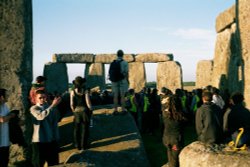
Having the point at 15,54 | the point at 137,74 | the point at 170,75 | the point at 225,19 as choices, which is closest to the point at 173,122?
the point at 15,54

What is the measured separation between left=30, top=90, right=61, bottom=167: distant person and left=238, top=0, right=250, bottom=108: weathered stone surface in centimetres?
474

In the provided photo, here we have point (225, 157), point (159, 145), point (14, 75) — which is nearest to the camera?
point (225, 157)

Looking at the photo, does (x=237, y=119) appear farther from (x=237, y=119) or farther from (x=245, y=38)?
(x=245, y=38)

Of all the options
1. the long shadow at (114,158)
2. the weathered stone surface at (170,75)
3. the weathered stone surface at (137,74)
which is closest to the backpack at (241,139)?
the long shadow at (114,158)

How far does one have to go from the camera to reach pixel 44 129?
6.29m

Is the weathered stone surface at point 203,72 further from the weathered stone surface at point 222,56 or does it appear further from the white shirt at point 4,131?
the white shirt at point 4,131

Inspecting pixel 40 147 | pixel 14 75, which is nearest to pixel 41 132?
pixel 40 147

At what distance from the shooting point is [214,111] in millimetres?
6289

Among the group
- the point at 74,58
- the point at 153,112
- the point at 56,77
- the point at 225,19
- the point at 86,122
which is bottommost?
the point at 153,112

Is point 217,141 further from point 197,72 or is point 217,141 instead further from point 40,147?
point 197,72

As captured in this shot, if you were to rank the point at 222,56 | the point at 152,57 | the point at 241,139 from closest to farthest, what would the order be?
the point at 241,139
the point at 222,56
the point at 152,57

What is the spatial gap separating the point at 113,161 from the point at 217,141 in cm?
225

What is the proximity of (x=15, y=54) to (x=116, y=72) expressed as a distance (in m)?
2.32

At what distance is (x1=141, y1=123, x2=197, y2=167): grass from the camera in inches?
343
